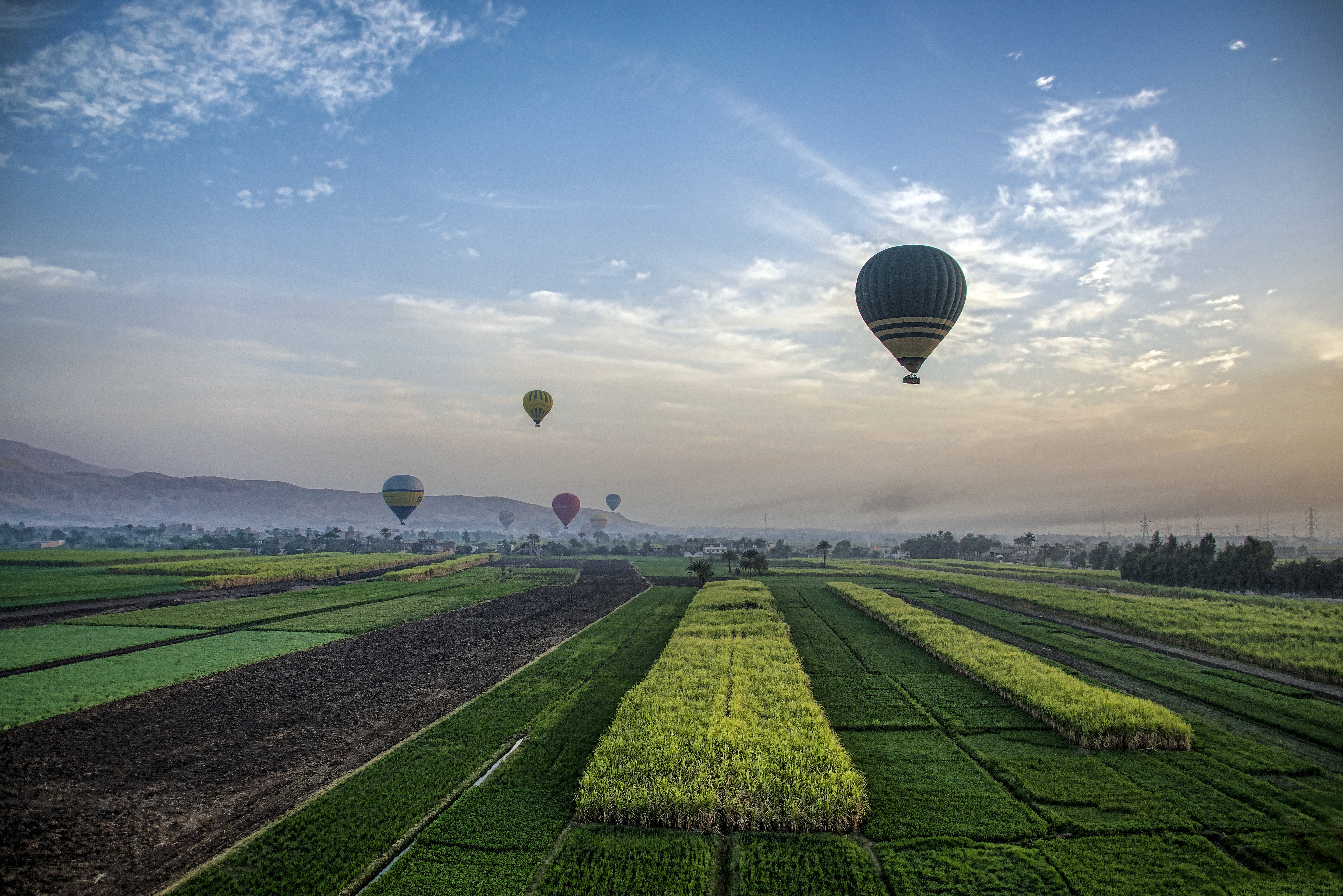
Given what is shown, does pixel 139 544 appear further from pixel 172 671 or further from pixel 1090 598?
pixel 1090 598

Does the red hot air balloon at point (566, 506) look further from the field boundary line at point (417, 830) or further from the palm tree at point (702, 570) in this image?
the field boundary line at point (417, 830)

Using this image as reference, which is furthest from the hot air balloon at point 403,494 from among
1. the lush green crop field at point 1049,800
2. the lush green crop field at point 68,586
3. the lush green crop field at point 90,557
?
the lush green crop field at point 1049,800

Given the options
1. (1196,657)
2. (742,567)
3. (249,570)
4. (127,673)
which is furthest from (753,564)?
(127,673)

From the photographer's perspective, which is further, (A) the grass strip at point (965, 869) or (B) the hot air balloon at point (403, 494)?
(B) the hot air balloon at point (403, 494)

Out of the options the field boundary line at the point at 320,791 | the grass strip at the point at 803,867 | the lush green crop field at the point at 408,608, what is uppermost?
the grass strip at the point at 803,867

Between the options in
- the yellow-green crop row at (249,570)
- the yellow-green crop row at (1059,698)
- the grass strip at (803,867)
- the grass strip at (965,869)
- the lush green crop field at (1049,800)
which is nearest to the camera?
the grass strip at (803,867)

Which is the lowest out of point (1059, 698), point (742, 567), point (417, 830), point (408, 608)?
point (408, 608)

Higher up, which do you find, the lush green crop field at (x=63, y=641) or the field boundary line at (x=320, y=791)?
the field boundary line at (x=320, y=791)

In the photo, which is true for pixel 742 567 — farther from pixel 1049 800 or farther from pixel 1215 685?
pixel 1049 800
